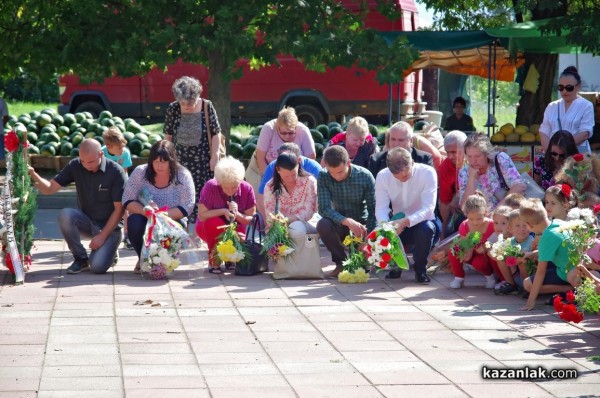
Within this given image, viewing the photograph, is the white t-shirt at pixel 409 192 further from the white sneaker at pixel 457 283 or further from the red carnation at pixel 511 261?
the red carnation at pixel 511 261

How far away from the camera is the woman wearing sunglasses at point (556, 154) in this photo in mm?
10961

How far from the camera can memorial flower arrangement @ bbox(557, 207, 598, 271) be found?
24.3 feet

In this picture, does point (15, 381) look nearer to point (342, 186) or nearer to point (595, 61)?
point (342, 186)

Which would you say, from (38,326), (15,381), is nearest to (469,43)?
(38,326)

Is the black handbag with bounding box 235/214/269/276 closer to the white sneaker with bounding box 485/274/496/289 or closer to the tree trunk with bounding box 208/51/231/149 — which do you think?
the white sneaker with bounding box 485/274/496/289

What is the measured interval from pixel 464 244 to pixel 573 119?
2.98 meters

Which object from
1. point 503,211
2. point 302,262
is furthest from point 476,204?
point 302,262

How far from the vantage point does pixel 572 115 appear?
11.7m

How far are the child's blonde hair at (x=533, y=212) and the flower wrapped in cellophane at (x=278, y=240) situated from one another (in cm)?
233

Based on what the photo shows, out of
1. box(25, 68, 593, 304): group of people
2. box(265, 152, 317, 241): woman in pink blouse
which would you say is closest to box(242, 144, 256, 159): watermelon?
box(25, 68, 593, 304): group of people

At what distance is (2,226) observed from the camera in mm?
9805

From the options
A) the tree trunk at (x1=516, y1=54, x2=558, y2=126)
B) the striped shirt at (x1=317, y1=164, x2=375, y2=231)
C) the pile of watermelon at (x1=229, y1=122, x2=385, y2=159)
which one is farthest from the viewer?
the pile of watermelon at (x1=229, y1=122, x2=385, y2=159)

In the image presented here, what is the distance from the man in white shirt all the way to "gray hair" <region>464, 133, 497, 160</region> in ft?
1.89

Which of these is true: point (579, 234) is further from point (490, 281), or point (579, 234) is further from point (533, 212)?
point (490, 281)
